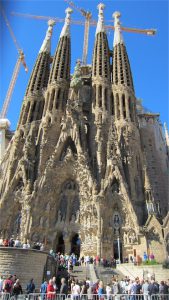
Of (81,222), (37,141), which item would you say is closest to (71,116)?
(37,141)

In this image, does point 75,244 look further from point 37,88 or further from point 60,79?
point 37,88

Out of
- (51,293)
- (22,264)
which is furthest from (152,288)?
(22,264)

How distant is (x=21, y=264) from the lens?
41.7ft

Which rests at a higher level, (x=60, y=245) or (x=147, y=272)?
(x=60, y=245)

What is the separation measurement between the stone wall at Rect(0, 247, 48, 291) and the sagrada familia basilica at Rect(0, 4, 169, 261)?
9495mm

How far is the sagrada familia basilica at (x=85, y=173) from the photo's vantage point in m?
23.1

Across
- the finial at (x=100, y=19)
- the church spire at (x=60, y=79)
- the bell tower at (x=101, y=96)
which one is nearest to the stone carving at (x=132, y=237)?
the bell tower at (x=101, y=96)

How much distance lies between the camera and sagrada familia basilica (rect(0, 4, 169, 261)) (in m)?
23.1

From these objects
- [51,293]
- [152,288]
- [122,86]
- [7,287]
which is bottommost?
[51,293]

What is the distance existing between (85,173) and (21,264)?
13.5 m

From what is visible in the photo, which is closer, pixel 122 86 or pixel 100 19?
pixel 122 86

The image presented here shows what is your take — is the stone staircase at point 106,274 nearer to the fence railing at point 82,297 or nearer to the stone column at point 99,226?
the stone column at point 99,226

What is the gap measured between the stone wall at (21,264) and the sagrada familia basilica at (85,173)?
9.50 m

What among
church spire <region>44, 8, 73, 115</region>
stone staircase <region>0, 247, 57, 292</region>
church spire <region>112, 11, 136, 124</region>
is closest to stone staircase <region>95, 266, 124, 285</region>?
stone staircase <region>0, 247, 57, 292</region>
